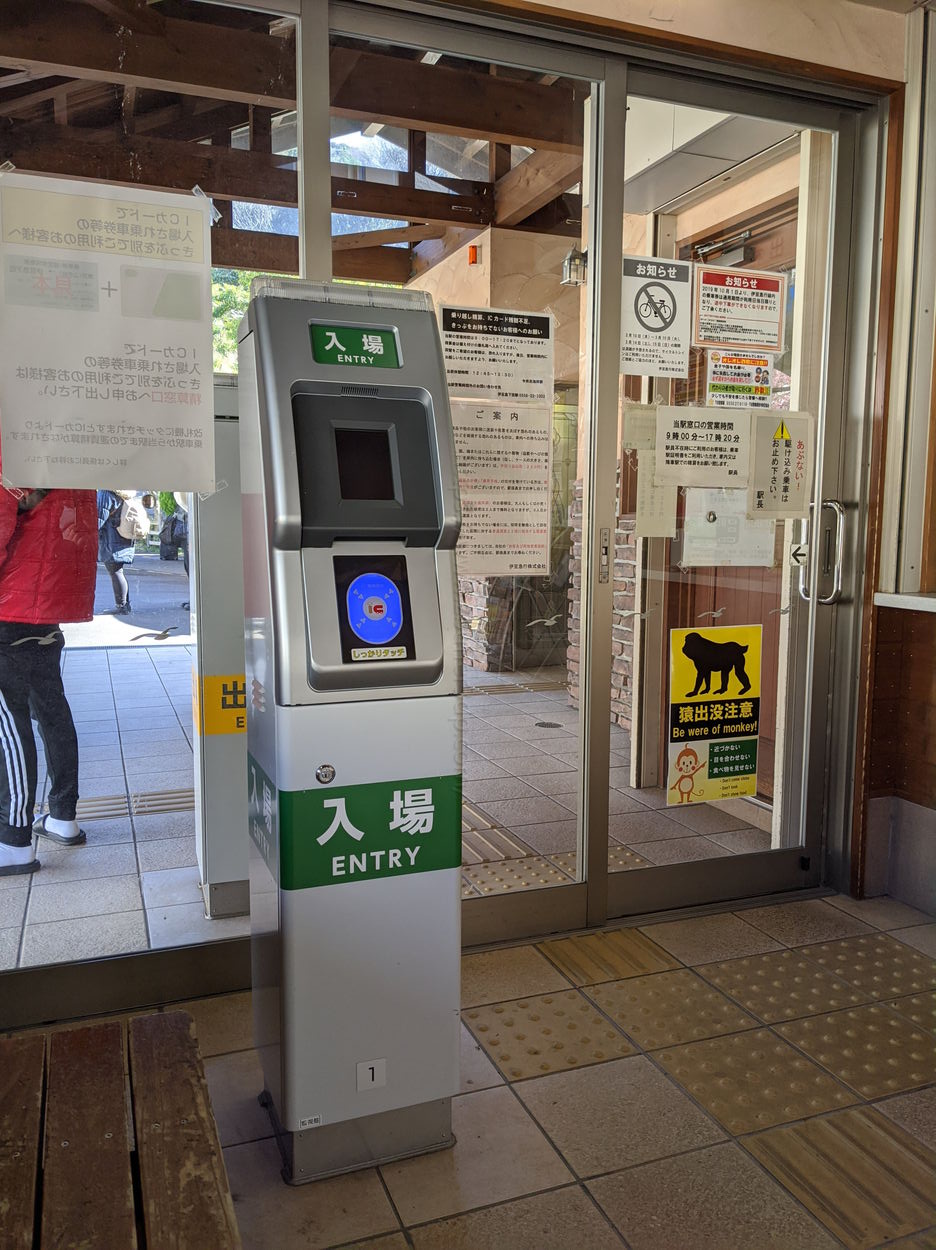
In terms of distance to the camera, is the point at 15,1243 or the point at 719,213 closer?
the point at 15,1243

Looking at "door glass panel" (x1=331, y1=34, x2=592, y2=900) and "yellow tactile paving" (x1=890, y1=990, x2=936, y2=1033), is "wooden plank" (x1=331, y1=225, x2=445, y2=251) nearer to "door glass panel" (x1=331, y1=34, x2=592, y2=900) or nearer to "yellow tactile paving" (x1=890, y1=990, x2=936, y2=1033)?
"door glass panel" (x1=331, y1=34, x2=592, y2=900)

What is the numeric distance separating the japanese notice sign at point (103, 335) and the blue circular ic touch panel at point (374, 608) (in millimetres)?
865

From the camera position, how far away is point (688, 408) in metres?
3.18

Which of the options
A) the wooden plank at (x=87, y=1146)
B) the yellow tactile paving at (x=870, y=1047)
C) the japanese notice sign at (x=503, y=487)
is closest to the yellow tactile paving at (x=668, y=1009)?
the yellow tactile paving at (x=870, y=1047)

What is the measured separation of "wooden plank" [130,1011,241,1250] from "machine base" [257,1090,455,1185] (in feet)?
1.91

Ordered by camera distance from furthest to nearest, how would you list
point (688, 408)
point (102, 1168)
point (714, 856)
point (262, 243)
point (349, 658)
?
point (714, 856) → point (688, 408) → point (262, 243) → point (349, 658) → point (102, 1168)

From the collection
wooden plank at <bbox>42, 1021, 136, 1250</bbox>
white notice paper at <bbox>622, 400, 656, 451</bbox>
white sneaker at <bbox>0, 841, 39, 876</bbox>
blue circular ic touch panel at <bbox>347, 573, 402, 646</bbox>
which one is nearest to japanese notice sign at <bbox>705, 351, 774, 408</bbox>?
white notice paper at <bbox>622, 400, 656, 451</bbox>

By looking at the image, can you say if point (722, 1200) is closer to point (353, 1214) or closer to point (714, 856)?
point (353, 1214)

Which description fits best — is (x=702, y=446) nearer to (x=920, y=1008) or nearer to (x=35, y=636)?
(x=920, y=1008)

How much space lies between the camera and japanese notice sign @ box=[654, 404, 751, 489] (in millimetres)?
3162

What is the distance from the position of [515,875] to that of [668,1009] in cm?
64

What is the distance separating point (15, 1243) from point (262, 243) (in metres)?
2.30

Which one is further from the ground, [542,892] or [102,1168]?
[102,1168]

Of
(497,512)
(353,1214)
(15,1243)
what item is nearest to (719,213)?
(497,512)
